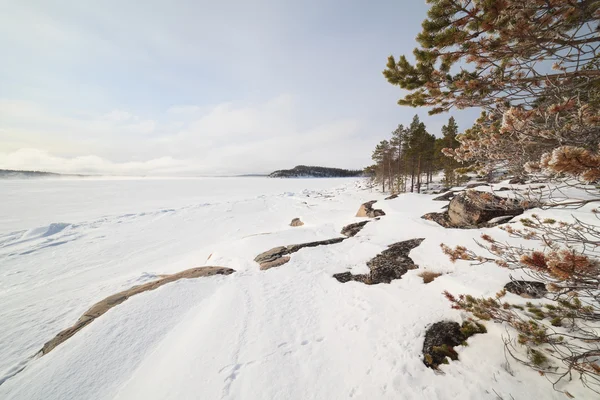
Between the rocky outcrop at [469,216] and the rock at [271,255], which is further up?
the rocky outcrop at [469,216]

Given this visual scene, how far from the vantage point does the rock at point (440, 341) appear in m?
3.50

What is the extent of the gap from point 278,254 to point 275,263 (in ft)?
3.45

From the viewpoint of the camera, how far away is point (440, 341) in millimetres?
3764

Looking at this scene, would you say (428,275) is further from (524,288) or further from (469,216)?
(469,216)

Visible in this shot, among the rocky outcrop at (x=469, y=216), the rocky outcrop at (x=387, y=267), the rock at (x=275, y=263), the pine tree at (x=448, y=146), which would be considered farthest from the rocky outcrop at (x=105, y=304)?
the pine tree at (x=448, y=146)

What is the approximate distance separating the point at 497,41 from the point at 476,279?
486 cm

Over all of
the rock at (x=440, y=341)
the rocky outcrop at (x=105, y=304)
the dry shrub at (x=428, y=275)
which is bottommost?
the rocky outcrop at (x=105, y=304)

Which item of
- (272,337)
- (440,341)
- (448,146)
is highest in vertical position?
(448,146)

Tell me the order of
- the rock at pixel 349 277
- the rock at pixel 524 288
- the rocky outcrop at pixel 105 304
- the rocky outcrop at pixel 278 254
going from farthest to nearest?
the rocky outcrop at pixel 278 254, the rock at pixel 349 277, the rocky outcrop at pixel 105 304, the rock at pixel 524 288

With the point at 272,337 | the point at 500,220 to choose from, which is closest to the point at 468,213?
the point at 500,220

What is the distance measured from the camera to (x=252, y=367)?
3838 mm

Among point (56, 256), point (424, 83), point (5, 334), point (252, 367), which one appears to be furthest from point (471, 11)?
point (56, 256)

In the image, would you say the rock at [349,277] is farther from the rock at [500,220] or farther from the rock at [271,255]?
the rock at [500,220]

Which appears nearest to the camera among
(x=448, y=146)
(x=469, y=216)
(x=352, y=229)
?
(x=469, y=216)
